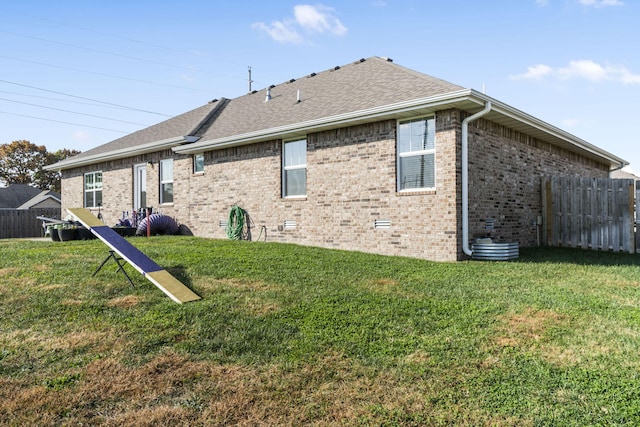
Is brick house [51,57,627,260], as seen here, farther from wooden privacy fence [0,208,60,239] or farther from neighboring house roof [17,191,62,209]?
neighboring house roof [17,191,62,209]

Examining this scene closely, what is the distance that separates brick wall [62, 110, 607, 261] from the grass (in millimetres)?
2112

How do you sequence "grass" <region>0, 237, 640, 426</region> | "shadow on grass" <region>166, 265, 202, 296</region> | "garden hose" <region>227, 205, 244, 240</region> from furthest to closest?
"garden hose" <region>227, 205, 244, 240</region> < "shadow on grass" <region>166, 265, 202, 296</region> < "grass" <region>0, 237, 640, 426</region>

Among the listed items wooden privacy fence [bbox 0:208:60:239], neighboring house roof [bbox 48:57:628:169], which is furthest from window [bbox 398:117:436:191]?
wooden privacy fence [bbox 0:208:60:239]

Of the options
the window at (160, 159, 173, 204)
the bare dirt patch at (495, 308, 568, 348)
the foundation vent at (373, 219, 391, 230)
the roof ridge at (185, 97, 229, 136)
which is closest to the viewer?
the bare dirt patch at (495, 308, 568, 348)

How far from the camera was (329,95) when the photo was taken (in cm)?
1238

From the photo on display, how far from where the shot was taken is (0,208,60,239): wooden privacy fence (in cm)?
2147

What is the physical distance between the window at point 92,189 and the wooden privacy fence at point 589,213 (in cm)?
1648

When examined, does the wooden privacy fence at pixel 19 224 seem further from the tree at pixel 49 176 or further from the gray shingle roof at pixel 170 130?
the tree at pixel 49 176

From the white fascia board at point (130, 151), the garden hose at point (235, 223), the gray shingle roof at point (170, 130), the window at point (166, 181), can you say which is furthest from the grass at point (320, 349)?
the gray shingle roof at point (170, 130)

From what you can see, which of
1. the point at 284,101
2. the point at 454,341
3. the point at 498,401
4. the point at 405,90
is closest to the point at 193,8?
the point at 284,101

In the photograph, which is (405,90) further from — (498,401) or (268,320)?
(498,401)

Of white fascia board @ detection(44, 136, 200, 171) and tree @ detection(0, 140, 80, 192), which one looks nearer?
white fascia board @ detection(44, 136, 200, 171)

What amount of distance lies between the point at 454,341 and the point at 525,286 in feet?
9.07

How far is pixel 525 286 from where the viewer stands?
6504 mm
